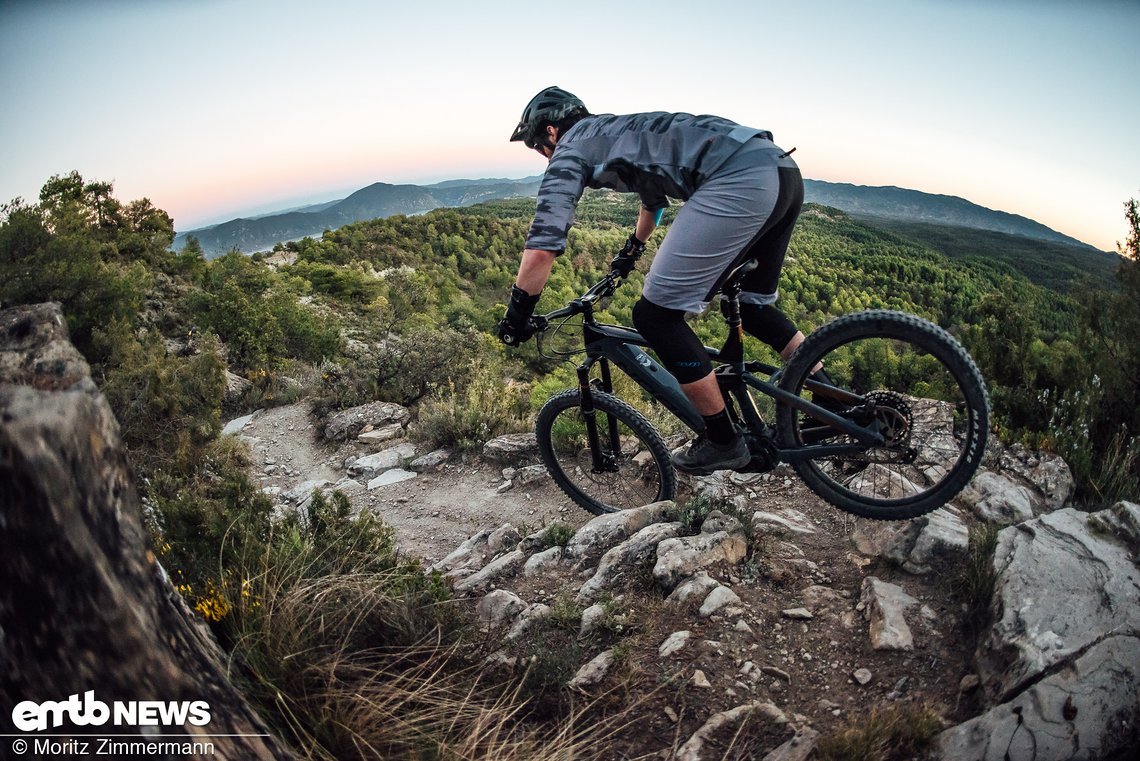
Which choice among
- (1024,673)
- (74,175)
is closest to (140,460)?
(1024,673)

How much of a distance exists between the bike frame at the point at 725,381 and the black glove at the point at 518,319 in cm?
17

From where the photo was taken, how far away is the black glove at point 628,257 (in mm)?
3879

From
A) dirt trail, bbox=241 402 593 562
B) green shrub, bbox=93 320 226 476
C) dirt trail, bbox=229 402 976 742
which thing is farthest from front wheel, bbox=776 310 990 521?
green shrub, bbox=93 320 226 476

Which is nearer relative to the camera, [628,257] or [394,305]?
[628,257]

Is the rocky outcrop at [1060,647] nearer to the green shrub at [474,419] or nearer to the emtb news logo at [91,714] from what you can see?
the emtb news logo at [91,714]

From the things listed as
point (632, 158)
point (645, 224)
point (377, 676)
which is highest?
point (632, 158)

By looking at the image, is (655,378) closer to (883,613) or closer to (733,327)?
(733,327)

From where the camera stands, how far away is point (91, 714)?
1380 millimetres

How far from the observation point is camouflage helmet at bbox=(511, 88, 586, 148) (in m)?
3.49

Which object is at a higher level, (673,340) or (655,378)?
(673,340)

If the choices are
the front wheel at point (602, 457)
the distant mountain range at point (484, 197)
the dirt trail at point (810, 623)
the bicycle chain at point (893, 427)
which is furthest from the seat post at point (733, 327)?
the distant mountain range at point (484, 197)

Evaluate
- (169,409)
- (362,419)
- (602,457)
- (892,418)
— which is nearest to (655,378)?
(602,457)

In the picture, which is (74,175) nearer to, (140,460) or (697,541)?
(140,460)

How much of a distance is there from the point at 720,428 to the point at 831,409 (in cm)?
65
